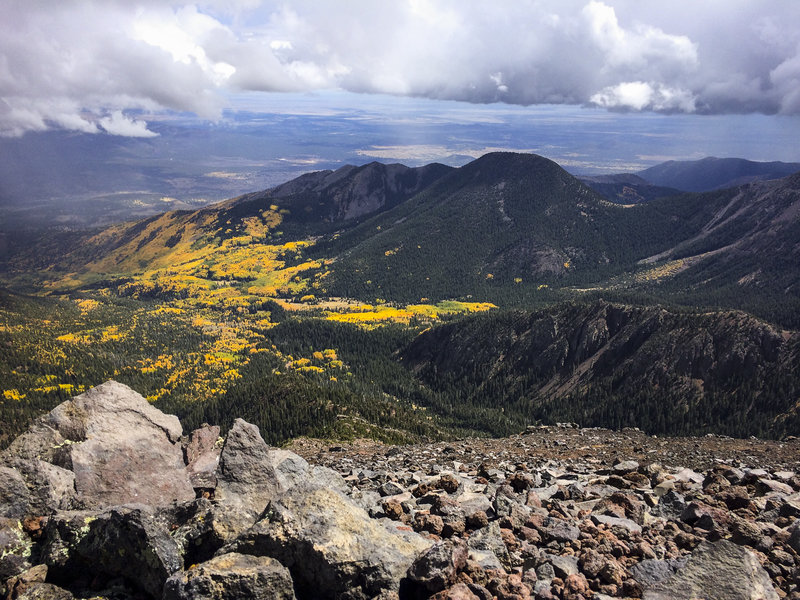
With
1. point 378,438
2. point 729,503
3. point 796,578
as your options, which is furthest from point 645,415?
point 796,578

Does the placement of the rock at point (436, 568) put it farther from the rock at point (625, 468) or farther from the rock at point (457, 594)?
the rock at point (625, 468)

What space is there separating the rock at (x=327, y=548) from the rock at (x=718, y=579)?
713cm

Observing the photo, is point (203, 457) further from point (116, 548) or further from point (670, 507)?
point (670, 507)

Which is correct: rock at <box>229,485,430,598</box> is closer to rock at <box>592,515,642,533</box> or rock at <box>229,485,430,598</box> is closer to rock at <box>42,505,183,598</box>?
rock at <box>42,505,183,598</box>

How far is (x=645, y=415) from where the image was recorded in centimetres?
10319

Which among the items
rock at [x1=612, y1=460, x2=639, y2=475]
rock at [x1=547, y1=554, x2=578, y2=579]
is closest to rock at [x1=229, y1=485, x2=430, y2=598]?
rock at [x1=547, y1=554, x2=578, y2=579]

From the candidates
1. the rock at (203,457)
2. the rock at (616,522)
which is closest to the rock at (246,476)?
the rock at (203,457)

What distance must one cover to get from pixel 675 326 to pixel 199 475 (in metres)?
122

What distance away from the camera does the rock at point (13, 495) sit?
17672mm

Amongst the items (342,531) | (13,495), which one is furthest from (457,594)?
(13,495)

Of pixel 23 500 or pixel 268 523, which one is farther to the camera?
pixel 23 500

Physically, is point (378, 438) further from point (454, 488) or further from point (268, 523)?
point (268, 523)

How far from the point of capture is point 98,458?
73.2 ft

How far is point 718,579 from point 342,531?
10.6m
